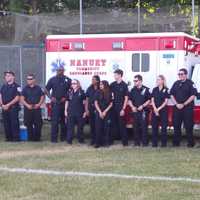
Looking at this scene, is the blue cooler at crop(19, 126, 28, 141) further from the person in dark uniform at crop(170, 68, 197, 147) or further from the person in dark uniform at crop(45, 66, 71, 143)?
the person in dark uniform at crop(170, 68, 197, 147)

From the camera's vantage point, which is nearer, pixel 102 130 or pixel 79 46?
pixel 102 130

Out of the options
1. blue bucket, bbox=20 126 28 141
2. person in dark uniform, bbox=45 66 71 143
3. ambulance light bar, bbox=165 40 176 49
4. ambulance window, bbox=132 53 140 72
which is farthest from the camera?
blue bucket, bbox=20 126 28 141

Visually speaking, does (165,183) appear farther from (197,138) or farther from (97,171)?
(197,138)

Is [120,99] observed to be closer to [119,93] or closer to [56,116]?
[119,93]

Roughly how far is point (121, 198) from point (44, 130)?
897 centimetres

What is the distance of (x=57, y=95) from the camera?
45.1 ft

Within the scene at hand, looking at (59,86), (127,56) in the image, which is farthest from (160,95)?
(59,86)

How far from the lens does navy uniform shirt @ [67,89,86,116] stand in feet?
43.6

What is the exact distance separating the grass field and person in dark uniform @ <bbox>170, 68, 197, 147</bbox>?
490 mm

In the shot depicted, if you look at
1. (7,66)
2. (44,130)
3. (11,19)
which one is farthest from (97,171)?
(11,19)

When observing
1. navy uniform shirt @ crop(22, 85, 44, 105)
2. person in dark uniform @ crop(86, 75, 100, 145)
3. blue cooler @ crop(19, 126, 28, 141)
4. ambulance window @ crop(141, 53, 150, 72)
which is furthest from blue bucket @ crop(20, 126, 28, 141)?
ambulance window @ crop(141, 53, 150, 72)

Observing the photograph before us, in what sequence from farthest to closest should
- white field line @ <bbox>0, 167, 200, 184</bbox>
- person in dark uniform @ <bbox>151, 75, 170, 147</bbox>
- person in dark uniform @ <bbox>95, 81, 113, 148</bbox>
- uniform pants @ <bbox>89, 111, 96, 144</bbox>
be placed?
uniform pants @ <bbox>89, 111, 96, 144</bbox>, person in dark uniform @ <bbox>95, 81, 113, 148</bbox>, person in dark uniform @ <bbox>151, 75, 170, 147</bbox>, white field line @ <bbox>0, 167, 200, 184</bbox>

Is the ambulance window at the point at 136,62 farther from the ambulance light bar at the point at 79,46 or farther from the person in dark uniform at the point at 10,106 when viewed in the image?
the person in dark uniform at the point at 10,106

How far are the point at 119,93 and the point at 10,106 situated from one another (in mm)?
2725
